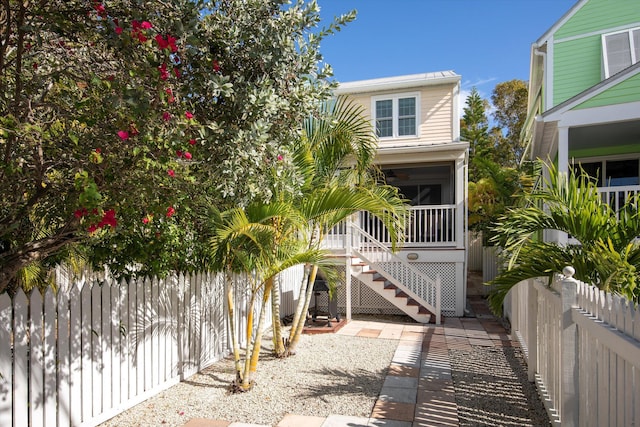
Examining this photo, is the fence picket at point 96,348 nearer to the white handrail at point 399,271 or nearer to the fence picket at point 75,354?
the fence picket at point 75,354

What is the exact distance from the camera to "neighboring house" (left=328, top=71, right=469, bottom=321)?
10.0 m

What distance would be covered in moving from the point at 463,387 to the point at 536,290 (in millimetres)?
1537

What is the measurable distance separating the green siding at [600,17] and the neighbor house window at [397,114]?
4.36 m

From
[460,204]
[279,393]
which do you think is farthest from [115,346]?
[460,204]

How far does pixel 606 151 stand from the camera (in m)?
10.2

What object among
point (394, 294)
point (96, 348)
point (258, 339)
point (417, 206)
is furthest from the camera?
point (417, 206)

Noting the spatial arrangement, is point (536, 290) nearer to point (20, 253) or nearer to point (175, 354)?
point (175, 354)

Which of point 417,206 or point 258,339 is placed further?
point 417,206

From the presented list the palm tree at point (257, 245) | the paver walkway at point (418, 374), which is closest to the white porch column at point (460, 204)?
the paver walkway at point (418, 374)

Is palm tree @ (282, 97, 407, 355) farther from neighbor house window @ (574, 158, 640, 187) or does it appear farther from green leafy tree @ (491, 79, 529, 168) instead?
green leafy tree @ (491, 79, 529, 168)

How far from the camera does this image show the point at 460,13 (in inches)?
369

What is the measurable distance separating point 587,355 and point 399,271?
7316mm

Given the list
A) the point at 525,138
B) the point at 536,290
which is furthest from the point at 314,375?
the point at 525,138

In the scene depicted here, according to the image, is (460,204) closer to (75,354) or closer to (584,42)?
(584,42)
